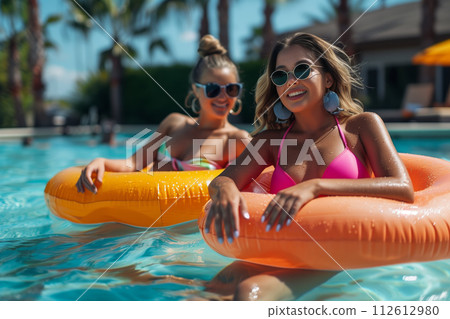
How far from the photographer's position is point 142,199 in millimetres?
3559

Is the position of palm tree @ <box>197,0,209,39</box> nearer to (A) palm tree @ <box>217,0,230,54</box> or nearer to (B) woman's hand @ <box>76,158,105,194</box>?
(A) palm tree @ <box>217,0,230,54</box>

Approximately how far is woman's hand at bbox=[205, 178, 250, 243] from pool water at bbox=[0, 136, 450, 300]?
307 mm

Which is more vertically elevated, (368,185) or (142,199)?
(368,185)

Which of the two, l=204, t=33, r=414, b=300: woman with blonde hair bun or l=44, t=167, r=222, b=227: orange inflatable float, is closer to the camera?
l=204, t=33, r=414, b=300: woman with blonde hair bun

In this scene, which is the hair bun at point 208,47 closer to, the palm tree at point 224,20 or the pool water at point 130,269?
the pool water at point 130,269

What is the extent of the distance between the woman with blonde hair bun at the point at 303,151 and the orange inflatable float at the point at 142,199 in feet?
3.20

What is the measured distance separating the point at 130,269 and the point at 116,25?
60.2ft

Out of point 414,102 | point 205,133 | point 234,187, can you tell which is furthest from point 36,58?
point 234,187

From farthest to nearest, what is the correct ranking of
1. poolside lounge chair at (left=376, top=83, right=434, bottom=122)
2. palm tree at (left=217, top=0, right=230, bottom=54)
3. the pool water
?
palm tree at (left=217, top=0, right=230, bottom=54), poolside lounge chair at (left=376, top=83, right=434, bottom=122), the pool water

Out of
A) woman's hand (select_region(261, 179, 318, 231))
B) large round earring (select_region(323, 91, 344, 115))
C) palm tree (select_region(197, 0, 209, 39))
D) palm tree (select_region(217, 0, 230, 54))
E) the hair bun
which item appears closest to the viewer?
woman's hand (select_region(261, 179, 318, 231))

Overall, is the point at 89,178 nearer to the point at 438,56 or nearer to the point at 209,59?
the point at 209,59

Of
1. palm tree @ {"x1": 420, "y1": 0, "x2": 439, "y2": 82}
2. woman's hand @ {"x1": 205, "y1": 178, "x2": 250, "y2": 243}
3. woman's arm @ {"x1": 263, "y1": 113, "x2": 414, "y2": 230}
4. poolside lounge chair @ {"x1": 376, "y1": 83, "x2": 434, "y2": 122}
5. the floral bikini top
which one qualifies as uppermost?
palm tree @ {"x1": 420, "y1": 0, "x2": 439, "y2": 82}

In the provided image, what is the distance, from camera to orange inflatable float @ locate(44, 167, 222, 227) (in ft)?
11.7

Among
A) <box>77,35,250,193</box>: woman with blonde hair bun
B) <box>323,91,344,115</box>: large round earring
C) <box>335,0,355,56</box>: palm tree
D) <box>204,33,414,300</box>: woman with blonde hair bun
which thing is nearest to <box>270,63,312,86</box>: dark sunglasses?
<box>204,33,414,300</box>: woman with blonde hair bun
